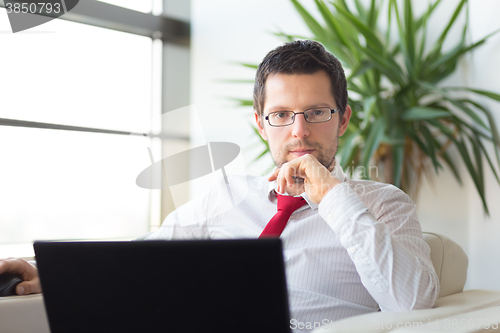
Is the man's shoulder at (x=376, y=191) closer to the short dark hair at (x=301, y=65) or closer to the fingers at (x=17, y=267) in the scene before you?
the short dark hair at (x=301, y=65)

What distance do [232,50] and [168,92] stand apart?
65 centimetres

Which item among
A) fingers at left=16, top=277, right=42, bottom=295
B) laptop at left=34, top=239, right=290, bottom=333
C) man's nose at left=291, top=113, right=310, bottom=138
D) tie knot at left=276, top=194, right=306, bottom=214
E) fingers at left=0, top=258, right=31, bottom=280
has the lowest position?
fingers at left=16, top=277, right=42, bottom=295

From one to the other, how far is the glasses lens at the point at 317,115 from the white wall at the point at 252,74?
4.49 ft

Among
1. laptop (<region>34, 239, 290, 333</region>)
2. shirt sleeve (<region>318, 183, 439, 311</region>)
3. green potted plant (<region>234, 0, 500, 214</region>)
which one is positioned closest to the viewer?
laptop (<region>34, 239, 290, 333</region>)

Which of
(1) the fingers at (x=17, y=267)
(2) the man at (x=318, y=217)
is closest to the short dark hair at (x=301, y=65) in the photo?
(2) the man at (x=318, y=217)

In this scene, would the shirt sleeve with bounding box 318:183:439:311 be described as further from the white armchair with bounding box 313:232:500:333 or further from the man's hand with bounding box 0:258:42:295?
the man's hand with bounding box 0:258:42:295

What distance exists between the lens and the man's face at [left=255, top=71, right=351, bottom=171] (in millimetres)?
1332

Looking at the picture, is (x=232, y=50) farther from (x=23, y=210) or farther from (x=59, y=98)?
(x=23, y=210)

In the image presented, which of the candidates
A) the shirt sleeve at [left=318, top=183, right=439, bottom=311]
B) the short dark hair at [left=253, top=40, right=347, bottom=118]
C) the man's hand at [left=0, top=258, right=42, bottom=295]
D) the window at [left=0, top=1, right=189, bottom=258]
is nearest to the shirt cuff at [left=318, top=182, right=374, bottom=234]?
the shirt sleeve at [left=318, top=183, right=439, bottom=311]

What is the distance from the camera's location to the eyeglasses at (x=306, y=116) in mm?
1345

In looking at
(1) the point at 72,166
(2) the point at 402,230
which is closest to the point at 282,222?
(2) the point at 402,230

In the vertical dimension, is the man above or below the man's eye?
below

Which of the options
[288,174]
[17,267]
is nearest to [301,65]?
[288,174]

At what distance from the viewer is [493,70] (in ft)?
7.54
